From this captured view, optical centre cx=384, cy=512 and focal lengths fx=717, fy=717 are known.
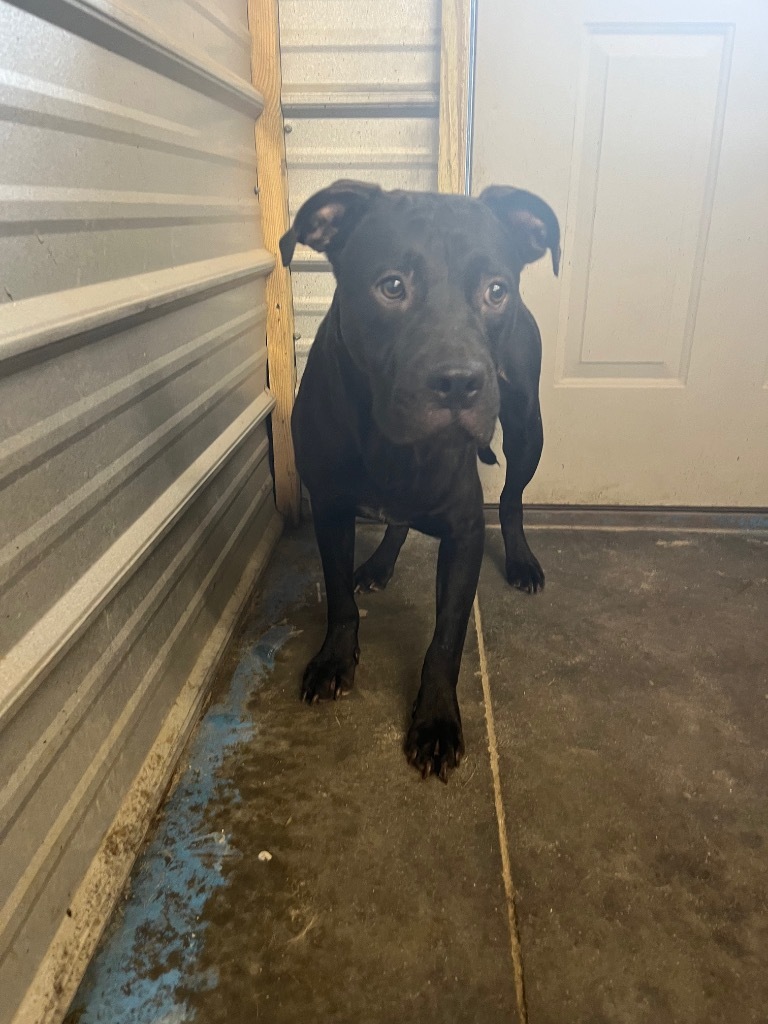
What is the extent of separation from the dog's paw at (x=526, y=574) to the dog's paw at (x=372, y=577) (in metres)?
0.40

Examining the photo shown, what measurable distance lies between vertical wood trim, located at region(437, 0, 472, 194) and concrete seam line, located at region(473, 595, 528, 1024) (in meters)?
1.57

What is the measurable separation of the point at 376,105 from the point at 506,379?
43.5 inches

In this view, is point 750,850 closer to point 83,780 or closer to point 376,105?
point 83,780

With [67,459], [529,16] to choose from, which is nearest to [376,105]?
[529,16]

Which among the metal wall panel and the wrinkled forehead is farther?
the metal wall panel

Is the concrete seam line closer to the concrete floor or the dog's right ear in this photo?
the concrete floor

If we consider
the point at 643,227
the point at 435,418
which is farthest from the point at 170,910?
the point at 643,227

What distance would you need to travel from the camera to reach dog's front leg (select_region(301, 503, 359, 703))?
185 cm

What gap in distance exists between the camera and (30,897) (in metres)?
1.08

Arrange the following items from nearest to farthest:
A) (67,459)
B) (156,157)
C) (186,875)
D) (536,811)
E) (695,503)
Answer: (67,459), (186,875), (536,811), (156,157), (695,503)

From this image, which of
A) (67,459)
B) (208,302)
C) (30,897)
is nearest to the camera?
(30,897)

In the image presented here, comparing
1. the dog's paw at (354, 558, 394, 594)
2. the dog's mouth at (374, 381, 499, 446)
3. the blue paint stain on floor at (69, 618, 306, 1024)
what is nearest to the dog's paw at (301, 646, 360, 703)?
the blue paint stain on floor at (69, 618, 306, 1024)

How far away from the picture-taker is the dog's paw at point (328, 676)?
183 centimetres

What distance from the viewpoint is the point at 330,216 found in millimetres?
1646
